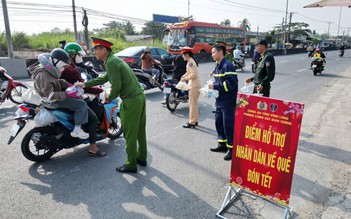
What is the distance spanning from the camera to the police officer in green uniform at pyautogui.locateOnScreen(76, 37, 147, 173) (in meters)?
3.63

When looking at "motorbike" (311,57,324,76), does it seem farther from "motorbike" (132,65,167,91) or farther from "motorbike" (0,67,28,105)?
"motorbike" (0,67,28,105)

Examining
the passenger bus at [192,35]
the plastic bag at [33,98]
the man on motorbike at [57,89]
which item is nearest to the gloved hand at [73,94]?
the man on motorbike at [57,89]

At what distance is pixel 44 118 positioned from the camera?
405cm

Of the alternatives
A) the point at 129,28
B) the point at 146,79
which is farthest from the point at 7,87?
the point at 129,28

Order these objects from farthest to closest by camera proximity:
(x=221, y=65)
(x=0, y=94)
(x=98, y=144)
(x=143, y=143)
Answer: (x=0, y=94) → (x=98, y=144) → (x=221, y=65) → (x=143, y=143)

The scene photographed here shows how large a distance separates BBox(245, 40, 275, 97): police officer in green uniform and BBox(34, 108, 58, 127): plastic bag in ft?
11.8

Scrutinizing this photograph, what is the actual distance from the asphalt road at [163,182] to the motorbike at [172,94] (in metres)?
1.67

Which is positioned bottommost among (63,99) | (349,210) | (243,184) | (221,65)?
(349,210)

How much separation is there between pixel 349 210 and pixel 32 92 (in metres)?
4.42

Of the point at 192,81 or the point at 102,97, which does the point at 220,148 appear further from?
the point at 102,97

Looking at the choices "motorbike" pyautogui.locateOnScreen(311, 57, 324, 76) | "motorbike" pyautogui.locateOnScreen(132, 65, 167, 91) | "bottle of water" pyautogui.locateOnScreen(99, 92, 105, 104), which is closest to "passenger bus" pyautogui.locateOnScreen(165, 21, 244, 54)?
"motorbike" pyautogui.locateOnScreen(311, 57, 324, 76)

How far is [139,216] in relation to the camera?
2.96 meters

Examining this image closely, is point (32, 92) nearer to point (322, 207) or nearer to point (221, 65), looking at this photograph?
point (221, 65)

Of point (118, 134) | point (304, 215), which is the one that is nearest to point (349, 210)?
point (304, 215)
